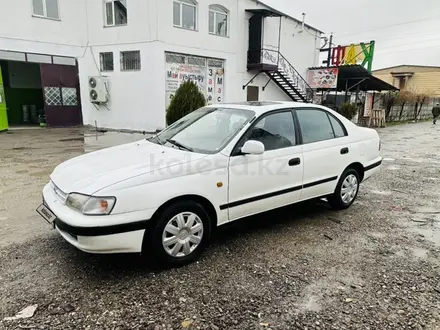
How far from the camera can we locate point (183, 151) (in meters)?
3.49

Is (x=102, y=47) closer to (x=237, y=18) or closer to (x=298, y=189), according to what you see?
(x=237, y=18)

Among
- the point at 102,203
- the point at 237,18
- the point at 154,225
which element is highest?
the point at 237,18

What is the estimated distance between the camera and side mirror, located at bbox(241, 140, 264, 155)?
3.40 metres

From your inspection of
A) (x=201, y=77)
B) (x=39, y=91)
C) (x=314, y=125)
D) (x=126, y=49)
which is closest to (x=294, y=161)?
(x=314, y=125)

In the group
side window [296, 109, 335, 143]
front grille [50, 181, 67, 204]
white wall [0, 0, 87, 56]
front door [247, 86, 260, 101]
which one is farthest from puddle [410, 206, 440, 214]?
white wall [0, 0, 87, 56]

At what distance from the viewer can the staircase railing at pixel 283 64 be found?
1812cm

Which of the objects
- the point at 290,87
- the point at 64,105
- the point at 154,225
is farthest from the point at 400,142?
the point at 64,105

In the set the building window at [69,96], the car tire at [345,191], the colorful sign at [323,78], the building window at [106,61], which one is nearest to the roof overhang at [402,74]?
the colorful sign at [323,78]

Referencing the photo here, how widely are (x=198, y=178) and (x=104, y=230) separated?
3.18 feet

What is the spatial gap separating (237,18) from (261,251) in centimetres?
1613

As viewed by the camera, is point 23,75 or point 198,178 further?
point 23,75

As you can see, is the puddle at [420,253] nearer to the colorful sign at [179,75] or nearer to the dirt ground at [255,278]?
the dirt ground at [255,278]

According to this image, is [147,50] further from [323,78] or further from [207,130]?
[323,78]

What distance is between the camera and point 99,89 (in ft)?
49.1
